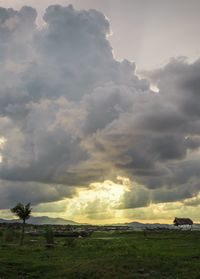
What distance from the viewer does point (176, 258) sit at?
54.7m

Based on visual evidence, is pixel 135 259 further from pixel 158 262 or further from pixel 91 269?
pixel 91 269

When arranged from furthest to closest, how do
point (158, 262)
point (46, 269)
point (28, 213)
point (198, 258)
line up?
point (28, 213), point (198, 258), point (158, 262), point (46, 269)

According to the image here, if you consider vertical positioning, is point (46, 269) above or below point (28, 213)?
below

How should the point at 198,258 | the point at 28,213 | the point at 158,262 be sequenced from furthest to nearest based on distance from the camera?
the point at 28,213
the point at 198,258
the point at 158,262

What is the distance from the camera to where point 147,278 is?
130ft

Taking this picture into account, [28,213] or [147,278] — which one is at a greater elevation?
[28,213]

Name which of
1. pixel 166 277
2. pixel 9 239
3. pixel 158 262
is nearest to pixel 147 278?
pixel 166 277

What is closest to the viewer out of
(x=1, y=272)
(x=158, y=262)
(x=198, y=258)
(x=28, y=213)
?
(x=1, y=272)

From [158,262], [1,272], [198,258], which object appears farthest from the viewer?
[198,258]

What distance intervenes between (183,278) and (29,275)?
14.6 metres

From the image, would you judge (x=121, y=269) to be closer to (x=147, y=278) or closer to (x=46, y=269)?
(x=147, y=278)

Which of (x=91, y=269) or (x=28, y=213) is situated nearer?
(x=91, y=269)

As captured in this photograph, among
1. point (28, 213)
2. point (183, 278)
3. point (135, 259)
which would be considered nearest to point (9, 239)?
point (28, 213)

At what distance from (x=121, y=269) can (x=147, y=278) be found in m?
4.47
